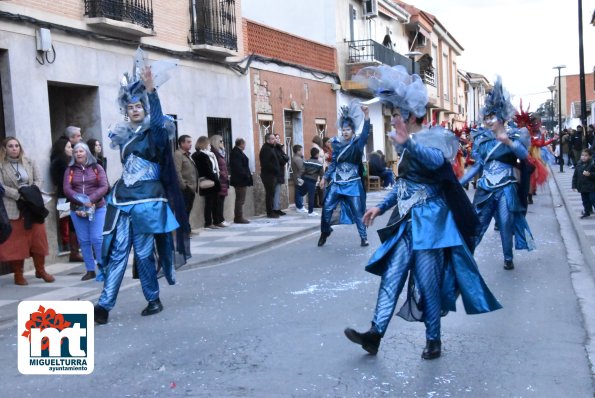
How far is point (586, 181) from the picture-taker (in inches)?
547

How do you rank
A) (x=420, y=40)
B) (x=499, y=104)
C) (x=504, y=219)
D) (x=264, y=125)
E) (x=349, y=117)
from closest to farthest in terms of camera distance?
(x=499, y=104) < (x=504, y=219) < (x=349, y=117) < (x=264, y=125) < (x=420, y=40)

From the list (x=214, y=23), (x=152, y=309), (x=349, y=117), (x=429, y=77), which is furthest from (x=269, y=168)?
(x=429, y=77)

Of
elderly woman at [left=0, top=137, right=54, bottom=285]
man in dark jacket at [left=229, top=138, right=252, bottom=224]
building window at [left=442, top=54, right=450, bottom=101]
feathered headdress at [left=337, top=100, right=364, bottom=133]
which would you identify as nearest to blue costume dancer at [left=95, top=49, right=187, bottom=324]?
elderly woman at [left=0, top=137, right=54, bottom=285]

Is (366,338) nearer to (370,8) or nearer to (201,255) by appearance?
(201,255)

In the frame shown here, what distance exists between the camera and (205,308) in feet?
24.0

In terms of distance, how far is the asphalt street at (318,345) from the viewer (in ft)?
15.8

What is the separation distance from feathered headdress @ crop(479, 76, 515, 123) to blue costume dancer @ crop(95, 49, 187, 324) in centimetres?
383

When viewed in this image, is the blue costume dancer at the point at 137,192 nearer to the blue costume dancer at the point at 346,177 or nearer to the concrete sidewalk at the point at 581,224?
the blue costume dancer at the point at 346,177

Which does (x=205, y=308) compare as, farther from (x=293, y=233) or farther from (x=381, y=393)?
(x=293, y=233)

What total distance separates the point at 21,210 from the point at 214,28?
8.47 meters

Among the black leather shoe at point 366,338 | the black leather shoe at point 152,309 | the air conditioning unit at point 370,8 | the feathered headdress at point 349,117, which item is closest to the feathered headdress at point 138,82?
the black leather shoe at point 152,309

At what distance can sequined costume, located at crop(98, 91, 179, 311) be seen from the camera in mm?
6676

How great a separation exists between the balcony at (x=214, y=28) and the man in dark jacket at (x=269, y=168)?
212cm

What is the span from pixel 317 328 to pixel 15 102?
20.2ft
